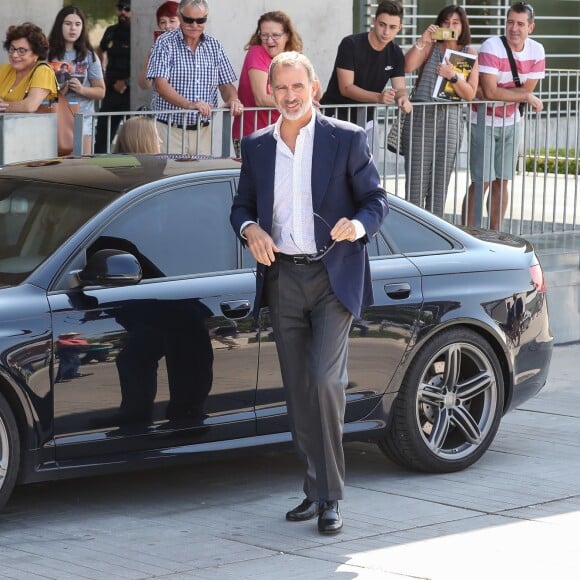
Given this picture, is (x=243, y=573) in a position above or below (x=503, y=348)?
below

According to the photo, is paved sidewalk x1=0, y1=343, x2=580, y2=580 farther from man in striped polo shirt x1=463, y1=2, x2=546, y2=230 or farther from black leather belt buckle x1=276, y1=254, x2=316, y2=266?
man in striped polo shirt x1=463, y1=2, x2=546, y2=230

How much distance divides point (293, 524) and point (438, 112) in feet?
16.4

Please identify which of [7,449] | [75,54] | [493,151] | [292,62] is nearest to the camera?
[7,449]

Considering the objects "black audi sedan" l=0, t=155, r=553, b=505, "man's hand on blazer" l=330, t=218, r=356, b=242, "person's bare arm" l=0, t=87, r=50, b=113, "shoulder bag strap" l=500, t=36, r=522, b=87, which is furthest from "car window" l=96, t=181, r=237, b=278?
"shoulder bag strap" l=500, t=36, r=522, b=87

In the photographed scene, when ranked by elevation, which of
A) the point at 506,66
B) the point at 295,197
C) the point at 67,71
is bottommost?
the point at 295,197

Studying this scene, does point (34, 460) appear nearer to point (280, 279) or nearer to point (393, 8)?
point (280, 279)

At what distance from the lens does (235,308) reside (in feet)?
21.9

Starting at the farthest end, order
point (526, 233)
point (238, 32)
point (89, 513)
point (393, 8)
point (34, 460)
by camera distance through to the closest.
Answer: point (238, 32), point (526, 233), point (393, 8), point (89, 513), point (34, 460)

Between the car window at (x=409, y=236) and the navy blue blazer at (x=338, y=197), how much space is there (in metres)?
0.93

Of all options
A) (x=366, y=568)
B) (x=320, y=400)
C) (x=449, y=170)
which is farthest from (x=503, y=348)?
(x=449, y=170)

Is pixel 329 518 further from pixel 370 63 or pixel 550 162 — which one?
pixel 550 162

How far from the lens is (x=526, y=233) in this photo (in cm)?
1183

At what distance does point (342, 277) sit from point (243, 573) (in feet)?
4.14

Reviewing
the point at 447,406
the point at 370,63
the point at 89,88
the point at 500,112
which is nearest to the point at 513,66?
the point at 500,112
